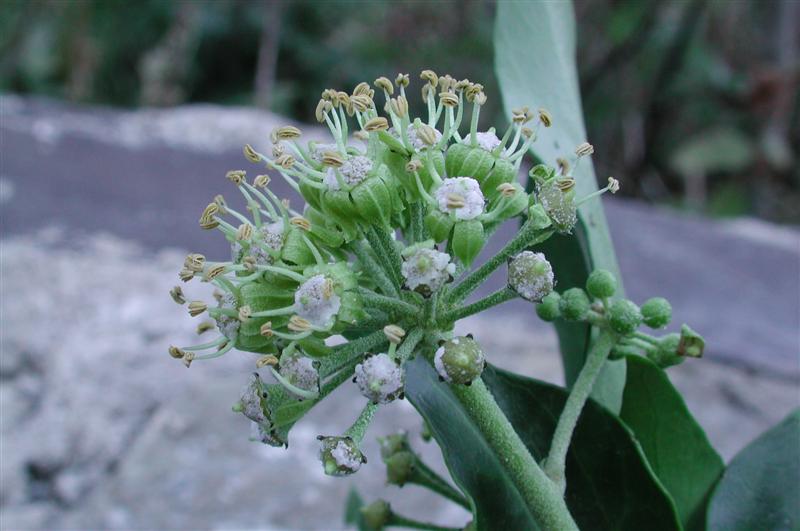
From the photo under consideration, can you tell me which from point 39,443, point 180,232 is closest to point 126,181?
point 180,232

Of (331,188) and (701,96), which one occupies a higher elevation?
(331,188)

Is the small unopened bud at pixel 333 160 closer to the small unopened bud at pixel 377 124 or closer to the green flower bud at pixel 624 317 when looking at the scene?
the small unopened bud at pixel 377 124

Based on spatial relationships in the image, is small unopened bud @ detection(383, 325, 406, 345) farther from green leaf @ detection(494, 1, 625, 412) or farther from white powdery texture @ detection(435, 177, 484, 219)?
green leaf @ detection(494, 1, 625, 412)

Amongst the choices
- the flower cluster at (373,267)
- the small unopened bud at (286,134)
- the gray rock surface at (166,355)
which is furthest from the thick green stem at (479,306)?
the gray rock surface at (166,355)

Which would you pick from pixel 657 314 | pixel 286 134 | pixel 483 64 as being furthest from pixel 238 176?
pixel 483 64

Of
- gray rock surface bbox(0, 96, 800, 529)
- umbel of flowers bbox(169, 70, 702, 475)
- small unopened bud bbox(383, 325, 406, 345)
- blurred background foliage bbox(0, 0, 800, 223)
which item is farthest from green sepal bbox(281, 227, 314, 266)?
blurred background foliage bbox(0, 0, 800, 223)

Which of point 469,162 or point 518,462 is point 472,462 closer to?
point 518,462

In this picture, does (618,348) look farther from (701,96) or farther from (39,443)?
(701,96)
